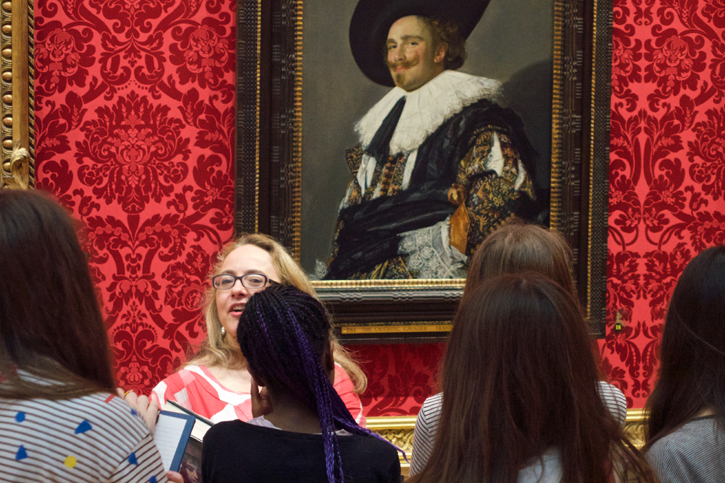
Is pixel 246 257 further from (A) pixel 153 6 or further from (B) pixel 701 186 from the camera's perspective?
(B) pixel 701 186

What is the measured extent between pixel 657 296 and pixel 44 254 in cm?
313

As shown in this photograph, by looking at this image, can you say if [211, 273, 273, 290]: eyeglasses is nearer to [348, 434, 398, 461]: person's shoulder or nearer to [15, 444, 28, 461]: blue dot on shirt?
[348, 434, 398, 461]: person's shoulder

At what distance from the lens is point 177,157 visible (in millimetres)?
3209

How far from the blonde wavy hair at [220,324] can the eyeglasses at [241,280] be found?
10cm

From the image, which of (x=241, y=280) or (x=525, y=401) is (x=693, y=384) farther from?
(x=241, y=280)

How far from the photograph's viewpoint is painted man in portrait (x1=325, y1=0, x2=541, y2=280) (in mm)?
3236

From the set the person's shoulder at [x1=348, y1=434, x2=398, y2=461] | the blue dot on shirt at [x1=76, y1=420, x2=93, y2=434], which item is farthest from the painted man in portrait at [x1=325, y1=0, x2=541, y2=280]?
the blue dot on shirt at [x1=76, y1=420, x2=93, y2=434]

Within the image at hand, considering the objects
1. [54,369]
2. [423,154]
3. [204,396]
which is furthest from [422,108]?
[54,369]

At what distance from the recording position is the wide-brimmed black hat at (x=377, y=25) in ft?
10.5

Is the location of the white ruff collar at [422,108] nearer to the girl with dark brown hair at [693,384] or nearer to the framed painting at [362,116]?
the framed painting at [362,116]

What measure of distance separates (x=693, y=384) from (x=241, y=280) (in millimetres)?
1581

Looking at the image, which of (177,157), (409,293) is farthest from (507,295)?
(177,157)

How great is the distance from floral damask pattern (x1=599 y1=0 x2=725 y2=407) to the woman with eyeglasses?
5.12ft

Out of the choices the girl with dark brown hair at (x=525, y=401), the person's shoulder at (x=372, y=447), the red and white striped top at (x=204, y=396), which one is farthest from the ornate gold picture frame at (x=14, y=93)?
the girl with dark brown hair at (x=525, y=401)
